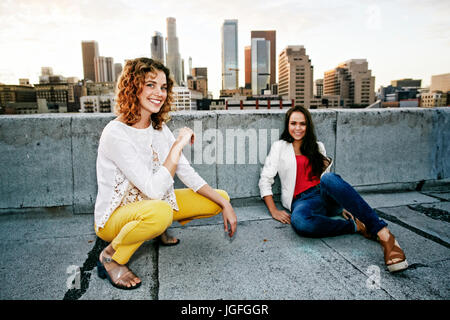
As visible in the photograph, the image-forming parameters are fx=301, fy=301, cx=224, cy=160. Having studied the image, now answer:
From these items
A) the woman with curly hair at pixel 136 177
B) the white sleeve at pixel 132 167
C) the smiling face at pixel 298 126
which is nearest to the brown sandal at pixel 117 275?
the woman with curly hair at pixel 136 177

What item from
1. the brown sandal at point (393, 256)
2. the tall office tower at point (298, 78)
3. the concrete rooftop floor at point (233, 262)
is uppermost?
the tall office tower at point (298, 78)

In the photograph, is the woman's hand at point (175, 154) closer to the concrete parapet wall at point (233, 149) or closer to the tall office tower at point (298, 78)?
the concrete parapet wall at point (233, 149)

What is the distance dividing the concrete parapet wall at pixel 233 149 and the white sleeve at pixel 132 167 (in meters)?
1.30

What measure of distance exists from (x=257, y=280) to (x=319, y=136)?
2185 mm

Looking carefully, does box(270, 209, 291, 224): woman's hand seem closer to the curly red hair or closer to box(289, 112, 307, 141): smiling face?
box(289, 112, 307, 141): smiling face

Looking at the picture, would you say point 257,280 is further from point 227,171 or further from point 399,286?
point 227,171

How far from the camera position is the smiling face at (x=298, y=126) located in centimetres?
323

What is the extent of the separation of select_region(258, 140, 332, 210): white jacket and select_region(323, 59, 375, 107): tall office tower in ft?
626

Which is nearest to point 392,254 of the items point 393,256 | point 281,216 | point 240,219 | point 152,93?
point 393,256

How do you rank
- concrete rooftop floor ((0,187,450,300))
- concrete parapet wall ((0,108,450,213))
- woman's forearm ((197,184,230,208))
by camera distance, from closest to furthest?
1. concrete rooftop floor ((0,187,450,300))
2. woman's forearm ((197,184,230,208))
3. concrete parapet wall ((0,108,450,213))

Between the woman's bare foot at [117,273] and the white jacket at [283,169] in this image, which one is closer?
the woman's bare foot at [117,273]

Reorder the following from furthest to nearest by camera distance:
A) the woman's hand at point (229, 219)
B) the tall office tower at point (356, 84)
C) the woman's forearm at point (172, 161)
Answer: the tall office tower at point (356, 84)
the woman's hand at point (229, 219)
the woman's forearm at point (172, 161)

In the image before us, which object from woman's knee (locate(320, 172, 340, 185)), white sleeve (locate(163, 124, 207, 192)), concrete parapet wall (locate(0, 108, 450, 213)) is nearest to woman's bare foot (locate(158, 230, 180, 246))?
white sleeve (locate(163, 124, 207, 192))

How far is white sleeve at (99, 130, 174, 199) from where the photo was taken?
2025 millimetres
